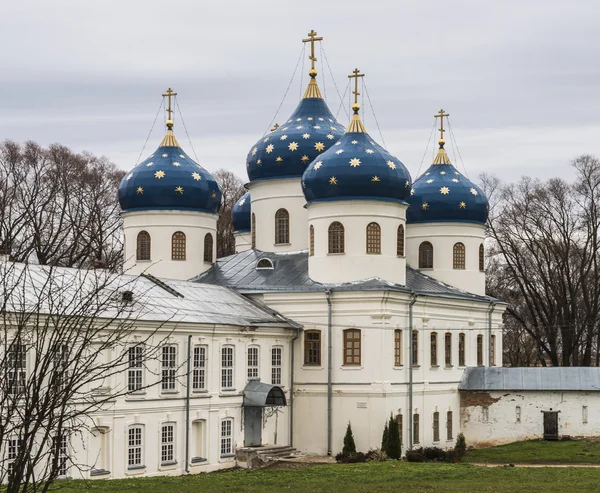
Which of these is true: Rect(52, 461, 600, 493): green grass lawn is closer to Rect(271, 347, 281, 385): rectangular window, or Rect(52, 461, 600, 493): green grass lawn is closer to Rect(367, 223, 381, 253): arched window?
Rect(271, 347, 281, 385): rectangular window

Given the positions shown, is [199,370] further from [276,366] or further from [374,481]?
[374,481]

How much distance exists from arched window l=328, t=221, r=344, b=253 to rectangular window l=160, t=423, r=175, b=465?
8702mm

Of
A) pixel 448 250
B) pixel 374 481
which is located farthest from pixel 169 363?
pixel 448 250

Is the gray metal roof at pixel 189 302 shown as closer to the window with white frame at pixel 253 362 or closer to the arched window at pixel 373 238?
the window with white frame at pixel 253 362

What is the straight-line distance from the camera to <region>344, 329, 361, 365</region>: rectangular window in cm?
3528

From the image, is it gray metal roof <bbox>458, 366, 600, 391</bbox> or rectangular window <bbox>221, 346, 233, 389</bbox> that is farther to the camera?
gray metal roof <bbox>458, 366, 600, 391</bbox>

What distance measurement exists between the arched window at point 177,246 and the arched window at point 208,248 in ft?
3.37

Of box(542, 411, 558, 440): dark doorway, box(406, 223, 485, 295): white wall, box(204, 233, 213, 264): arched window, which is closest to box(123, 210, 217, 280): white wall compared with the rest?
box(204, 233, 213, 264): arched window

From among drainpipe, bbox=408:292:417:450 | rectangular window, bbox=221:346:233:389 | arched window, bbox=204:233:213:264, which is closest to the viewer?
rectangular window, bbox=221:346:233:389

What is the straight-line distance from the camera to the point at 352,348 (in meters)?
35.3

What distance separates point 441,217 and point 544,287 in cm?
1445

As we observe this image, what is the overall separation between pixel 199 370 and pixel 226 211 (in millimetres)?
32523

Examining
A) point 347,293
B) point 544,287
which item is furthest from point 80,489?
point 544,287

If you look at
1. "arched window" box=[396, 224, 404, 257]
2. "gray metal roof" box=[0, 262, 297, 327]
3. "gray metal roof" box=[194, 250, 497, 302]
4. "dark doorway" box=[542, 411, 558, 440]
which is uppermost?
"arched window" box=[396, 224, 404, 257]
